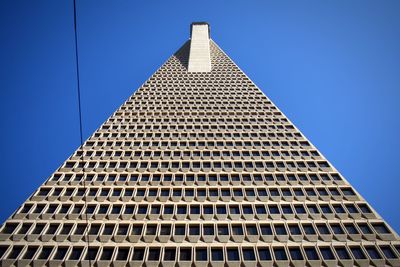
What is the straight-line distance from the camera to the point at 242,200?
37.2m

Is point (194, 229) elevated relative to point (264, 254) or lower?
elevated

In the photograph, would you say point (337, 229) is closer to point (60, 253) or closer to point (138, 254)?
point (138, 254)

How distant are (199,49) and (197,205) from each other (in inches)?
3130

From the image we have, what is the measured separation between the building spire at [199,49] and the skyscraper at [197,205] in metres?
37.1

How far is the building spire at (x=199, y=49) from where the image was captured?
90.2 m

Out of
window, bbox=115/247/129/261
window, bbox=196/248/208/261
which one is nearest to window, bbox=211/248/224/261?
window, bbox=196/248/208/261

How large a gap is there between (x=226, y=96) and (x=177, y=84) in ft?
50.7

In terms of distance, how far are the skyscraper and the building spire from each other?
3710 cm

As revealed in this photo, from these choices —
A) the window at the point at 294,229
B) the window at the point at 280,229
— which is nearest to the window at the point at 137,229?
the window at the point at 280,229

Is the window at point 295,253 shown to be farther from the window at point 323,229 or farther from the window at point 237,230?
the window at point 237,230

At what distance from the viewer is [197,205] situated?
3662 cm

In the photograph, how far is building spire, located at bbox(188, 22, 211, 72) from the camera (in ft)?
296

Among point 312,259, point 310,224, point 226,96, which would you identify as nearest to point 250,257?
point 312,259

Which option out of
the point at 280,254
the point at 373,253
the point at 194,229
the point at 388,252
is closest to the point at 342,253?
the point at 373,253
